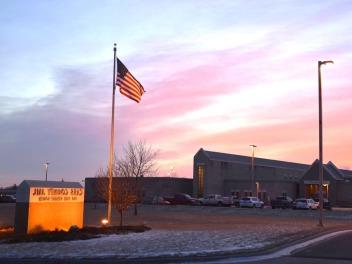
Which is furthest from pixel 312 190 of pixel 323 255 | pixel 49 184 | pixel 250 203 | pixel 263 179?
pixel 323 255

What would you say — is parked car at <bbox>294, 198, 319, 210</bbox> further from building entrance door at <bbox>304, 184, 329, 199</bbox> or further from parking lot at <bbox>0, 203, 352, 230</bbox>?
building entrance door at <bbox>304, 184, 329, 199</bbox>

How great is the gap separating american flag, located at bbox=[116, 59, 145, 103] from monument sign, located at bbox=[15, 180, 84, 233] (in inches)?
194

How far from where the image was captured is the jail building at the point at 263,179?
323 feet

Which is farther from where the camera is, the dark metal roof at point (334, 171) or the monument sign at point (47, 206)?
the dark metal roof at point (334, 171)

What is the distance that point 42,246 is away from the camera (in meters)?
20.0

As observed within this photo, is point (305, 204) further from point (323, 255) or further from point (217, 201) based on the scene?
point (323, 255)

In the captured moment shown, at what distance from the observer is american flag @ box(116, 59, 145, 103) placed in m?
27.8

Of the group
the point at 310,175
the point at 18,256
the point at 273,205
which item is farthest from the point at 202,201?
the point at 18,256

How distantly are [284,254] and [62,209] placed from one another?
442 inches

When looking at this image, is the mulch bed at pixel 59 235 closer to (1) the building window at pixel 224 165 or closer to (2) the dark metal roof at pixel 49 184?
(2) the dark metal roof at pixel 49 184

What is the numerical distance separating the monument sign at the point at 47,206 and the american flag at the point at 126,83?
4.92 m

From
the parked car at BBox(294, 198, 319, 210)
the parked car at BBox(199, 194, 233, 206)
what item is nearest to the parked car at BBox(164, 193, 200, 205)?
the parked car at BBox(199, 194, 233, 206)

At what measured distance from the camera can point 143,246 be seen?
19797 millimetres

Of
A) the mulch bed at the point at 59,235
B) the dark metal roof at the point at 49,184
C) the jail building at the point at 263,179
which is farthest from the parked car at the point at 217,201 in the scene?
the mulch bed at the point at 59,235
